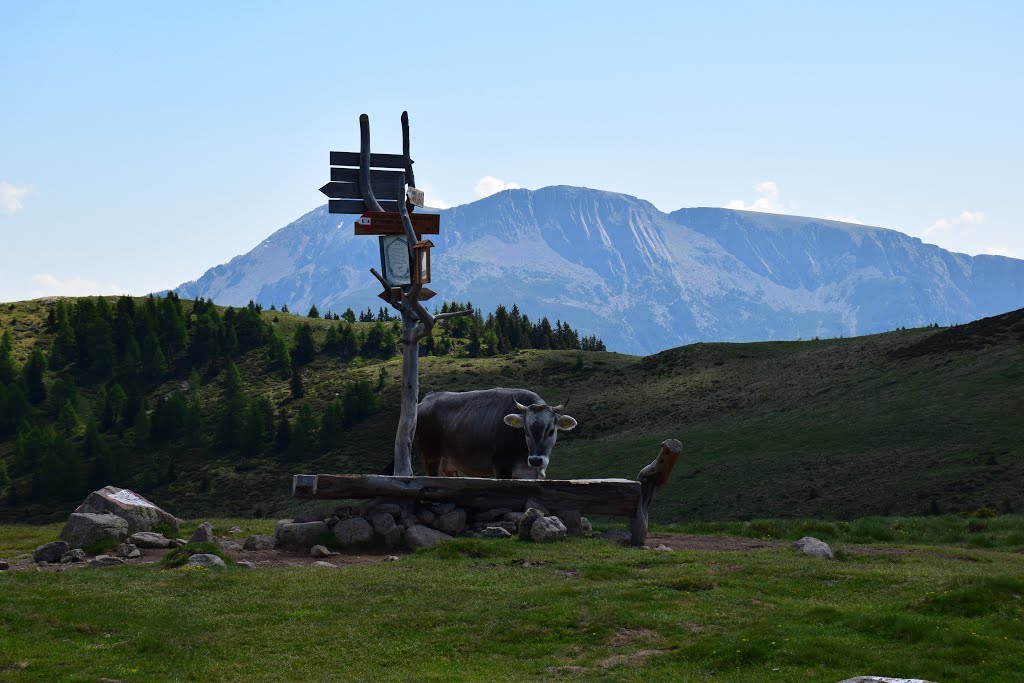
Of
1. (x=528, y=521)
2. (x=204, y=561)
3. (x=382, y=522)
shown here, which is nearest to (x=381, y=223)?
(x=382, y=522)

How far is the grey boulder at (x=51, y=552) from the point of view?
23938mm

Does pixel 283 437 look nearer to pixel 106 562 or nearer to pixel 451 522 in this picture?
pixel 451 522

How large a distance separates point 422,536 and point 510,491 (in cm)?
247

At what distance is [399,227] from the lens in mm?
30078

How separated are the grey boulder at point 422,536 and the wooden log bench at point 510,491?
85 centimetres

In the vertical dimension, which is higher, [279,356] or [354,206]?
[354,206]

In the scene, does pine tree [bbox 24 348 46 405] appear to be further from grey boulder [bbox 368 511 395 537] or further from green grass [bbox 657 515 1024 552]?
grey boulder [bbox 368 511 395 537]

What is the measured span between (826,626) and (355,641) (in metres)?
7.10

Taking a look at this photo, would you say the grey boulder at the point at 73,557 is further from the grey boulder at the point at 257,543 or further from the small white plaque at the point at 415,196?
the small white plaque at the point at 415,196

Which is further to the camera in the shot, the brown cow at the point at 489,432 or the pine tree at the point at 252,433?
the pine tree at the point at 252,433

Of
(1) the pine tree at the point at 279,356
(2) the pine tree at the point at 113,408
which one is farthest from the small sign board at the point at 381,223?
(1) the pine tree at the point at 279,356

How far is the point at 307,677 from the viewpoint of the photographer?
14.8 metres

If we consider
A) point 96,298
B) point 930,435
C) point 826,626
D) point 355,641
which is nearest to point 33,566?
point 355,641

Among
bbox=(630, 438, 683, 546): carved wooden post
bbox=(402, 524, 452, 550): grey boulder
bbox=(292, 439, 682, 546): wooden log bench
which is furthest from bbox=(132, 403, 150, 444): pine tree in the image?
bbox=(630, 438, 683, 546): carved wooden post
